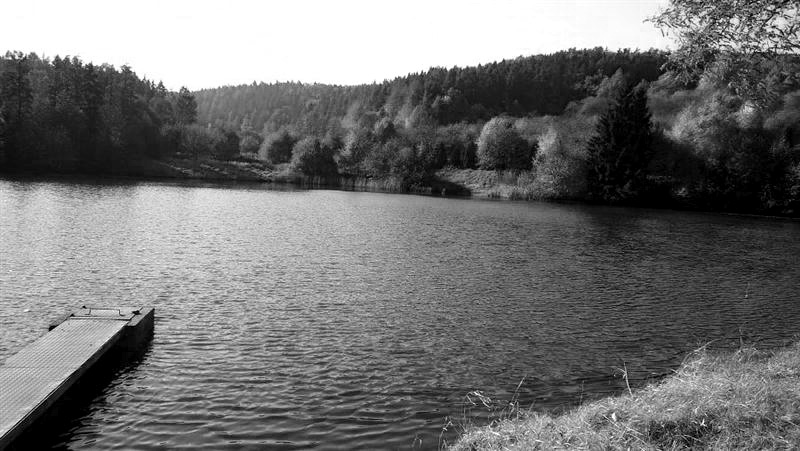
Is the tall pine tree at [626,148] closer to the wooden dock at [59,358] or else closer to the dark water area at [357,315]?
the dark water area at [357,315]

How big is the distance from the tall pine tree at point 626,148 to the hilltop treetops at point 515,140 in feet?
0.56

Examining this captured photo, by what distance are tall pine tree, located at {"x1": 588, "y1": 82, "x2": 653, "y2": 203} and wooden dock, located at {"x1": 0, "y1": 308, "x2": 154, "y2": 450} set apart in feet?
277

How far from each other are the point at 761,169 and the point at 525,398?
292 feet

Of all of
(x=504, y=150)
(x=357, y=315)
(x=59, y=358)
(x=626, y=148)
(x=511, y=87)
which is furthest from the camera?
(x=511, y=87)

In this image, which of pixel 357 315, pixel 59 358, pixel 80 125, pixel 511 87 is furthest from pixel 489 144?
pixel 59 358

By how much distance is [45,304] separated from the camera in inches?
724

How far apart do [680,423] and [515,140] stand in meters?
106

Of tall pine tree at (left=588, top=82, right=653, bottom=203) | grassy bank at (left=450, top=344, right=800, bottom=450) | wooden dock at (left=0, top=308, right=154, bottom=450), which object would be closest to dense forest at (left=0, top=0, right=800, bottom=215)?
tall pine tree at (left=588, top=82, right=653, bottom=203)

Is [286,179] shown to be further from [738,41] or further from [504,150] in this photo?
[738,41]

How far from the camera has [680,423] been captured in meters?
8.95

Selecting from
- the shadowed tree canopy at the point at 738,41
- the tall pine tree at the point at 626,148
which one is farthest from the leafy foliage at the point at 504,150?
the shadowed tree canopy at the point at 738,41

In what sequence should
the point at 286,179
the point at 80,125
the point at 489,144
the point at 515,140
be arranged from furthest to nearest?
the point at 286,179 < the point at 489,144 < the point at 515,140 < the point at 80,125

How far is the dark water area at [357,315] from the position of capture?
11.7m

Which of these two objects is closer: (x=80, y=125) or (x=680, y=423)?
(x=680, y=423)
